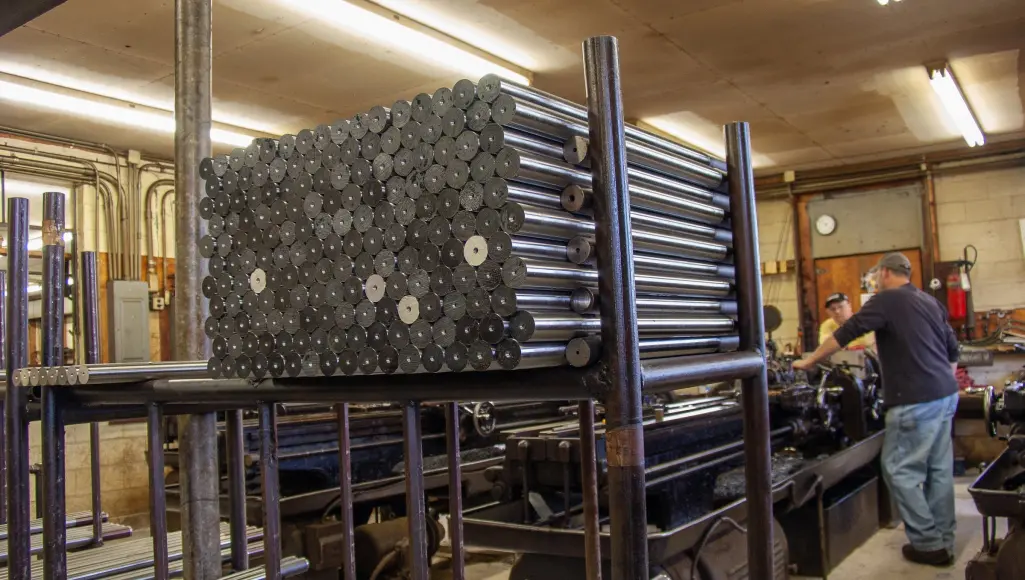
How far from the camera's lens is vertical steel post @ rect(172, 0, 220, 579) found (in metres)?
2.24

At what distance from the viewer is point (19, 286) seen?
212 centimetres

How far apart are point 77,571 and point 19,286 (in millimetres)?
736

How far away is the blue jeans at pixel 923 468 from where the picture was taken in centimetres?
450

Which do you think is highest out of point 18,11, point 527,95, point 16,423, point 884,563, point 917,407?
point 18,11

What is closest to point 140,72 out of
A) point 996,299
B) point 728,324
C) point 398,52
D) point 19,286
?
point 398,52

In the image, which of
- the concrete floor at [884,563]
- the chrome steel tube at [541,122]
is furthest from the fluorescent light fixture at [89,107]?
the chrome steel tube at [541,122]

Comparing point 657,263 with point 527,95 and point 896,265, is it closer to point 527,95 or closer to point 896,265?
point 527,95

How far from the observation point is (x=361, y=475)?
472 centimetres

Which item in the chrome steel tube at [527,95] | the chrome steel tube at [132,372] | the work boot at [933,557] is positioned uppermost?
the chrome steel tube at [527,95]

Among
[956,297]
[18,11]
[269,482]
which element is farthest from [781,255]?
[269,482]

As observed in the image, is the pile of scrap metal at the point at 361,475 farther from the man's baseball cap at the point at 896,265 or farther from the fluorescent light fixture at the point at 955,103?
the fluorescent light fixture at the point at 955,103

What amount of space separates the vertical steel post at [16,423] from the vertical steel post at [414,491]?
1.19 metres

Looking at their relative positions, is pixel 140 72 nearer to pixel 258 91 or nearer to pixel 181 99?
pixel 258 91

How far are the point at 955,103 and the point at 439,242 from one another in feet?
24.2
